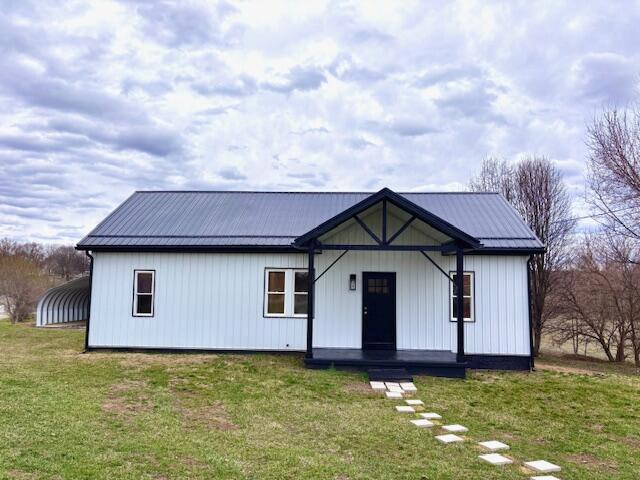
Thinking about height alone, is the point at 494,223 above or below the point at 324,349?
above

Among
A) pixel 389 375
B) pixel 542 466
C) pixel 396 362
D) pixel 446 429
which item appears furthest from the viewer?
pixel 396 362

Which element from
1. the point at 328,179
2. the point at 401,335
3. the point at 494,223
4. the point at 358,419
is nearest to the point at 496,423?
the point at 358,419

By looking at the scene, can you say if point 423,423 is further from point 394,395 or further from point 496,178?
point 496,178

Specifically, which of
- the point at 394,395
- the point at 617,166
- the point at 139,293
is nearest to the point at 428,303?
the point at 394,395

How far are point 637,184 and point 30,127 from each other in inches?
804

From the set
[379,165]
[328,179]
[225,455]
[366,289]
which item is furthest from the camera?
[328,179]

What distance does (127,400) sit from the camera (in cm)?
702

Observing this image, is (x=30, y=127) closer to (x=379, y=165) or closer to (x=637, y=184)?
(x=379, y=165)

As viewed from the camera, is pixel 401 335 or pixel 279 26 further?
pixel 279 26

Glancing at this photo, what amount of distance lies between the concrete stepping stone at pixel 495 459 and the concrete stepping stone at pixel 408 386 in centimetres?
324

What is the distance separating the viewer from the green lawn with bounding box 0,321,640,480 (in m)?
4.51

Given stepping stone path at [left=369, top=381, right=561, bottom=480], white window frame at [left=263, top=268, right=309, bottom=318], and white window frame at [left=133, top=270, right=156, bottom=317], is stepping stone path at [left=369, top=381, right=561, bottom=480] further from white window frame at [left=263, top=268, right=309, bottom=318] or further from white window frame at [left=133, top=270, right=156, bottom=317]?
white window frame at [left=133, top=270, right=156, bottom=317]

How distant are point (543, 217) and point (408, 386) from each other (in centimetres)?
1425

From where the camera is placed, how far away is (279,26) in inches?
510
